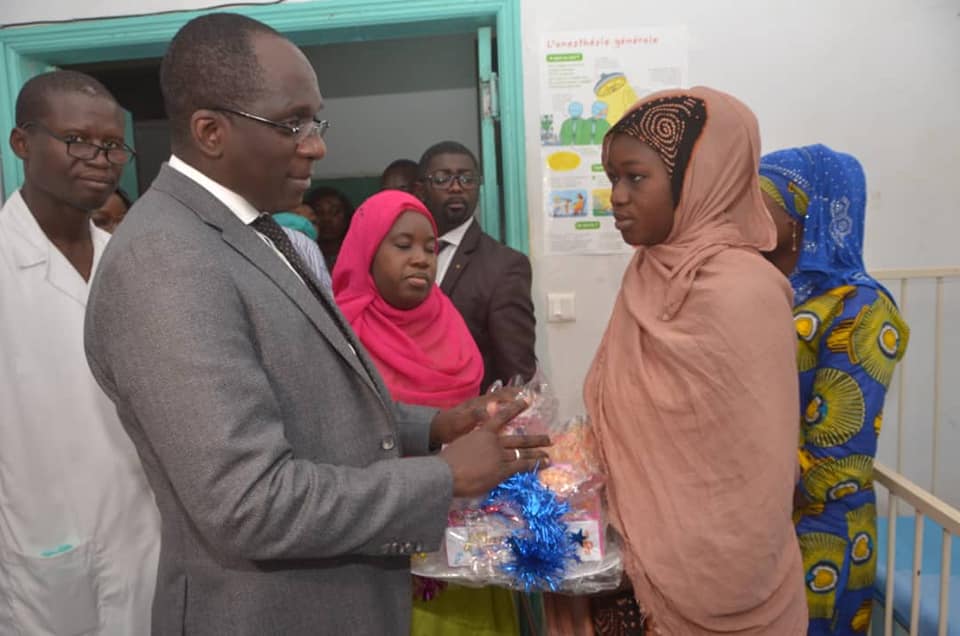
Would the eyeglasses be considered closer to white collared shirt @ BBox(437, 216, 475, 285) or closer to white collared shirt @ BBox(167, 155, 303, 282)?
white collared shirt @ BBox(437, 216, 475, 285)

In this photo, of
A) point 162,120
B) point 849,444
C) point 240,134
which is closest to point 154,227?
point 240,134

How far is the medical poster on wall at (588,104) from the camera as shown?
2885 millimetres

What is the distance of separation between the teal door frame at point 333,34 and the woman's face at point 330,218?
1.17 m

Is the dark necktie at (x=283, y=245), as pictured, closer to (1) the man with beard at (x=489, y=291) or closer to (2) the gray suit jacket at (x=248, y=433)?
(2) the gray suit jacket at (x=248, y=433)

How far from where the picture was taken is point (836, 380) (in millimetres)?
1700

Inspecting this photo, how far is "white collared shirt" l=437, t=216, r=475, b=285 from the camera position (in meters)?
2.74

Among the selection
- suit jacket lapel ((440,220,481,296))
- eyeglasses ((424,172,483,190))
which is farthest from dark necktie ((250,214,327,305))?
eyeglasses ((424,172,483,190))

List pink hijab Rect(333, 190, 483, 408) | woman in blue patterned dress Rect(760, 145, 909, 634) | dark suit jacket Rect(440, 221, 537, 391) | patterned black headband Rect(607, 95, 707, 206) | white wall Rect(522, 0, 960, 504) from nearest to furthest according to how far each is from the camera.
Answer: patterned black headband Rect(607, 95, 707, 206), woman in blue patterned dress Rect(760, 145, 909, 634), pink hijab Rect(333, 190, 483, 408), dark suit jacket Rect(440, 221, 537, 391), white wall Rect(522, 0, 960, 504)

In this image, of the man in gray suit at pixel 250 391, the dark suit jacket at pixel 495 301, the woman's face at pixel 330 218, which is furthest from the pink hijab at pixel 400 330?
the woman's face at pixel 330 218

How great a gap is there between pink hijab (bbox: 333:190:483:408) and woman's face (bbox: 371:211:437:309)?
0.02 m

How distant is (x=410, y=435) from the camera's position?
1549 mm

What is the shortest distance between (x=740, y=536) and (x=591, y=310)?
183 centimetres

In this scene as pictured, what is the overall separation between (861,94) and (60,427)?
3.20 meters

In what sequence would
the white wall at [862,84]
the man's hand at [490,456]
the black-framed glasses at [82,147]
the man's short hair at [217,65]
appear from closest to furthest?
the man's short hair at [217,65] → the man's hand at [490,456] → the black-framed glasses at [82,147] → the white wall at [862,84]
